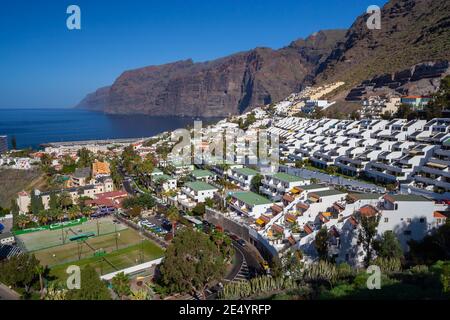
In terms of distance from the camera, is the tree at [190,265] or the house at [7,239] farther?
the house at [7,239]

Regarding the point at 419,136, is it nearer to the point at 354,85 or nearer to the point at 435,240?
the point at 435,240

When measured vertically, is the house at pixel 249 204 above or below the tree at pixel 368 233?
below

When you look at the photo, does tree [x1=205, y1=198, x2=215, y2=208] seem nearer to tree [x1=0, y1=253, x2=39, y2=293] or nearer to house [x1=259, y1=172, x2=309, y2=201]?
house [x1=259, y1=172, x2=309, y2=201]

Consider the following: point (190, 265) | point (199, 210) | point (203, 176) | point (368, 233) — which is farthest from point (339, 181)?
point (190, 265)

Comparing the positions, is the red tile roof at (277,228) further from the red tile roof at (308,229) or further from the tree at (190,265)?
the tree at (190,265)

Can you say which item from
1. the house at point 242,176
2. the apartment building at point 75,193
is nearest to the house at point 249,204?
the house at point 242,176

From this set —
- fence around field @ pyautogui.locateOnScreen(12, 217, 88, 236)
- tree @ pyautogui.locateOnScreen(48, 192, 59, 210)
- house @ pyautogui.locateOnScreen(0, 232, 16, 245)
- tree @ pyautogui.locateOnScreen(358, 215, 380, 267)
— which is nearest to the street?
tree @ pyautogui.locateOnScreen(358, 215, 380, 267)
